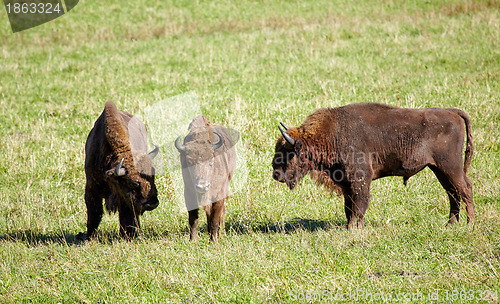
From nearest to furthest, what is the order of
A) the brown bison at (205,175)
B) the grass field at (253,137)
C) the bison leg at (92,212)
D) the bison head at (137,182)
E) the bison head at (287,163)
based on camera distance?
the grass field at (253,137), the brown bison at (205,175), the bison head at (137,182), the bison head at (287,163), the bison leg at (92,212)

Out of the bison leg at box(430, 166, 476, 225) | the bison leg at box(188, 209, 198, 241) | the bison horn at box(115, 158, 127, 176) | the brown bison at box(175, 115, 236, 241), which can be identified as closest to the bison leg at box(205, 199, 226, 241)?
the brown bison at box(175, 115, 236, 241)

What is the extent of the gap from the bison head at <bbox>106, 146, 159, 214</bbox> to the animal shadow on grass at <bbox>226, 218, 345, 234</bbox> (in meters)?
1.38

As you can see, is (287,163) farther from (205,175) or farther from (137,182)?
(137,182)

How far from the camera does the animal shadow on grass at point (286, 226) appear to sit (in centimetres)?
783

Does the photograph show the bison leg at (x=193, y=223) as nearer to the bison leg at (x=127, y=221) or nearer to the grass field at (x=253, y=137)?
the grass field at (x=253, y=137)

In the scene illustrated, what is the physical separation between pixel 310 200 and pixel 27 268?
485 cm

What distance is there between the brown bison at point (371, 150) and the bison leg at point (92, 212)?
2.99 meters

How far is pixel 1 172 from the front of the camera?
11.2 meters

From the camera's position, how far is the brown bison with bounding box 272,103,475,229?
770 cm

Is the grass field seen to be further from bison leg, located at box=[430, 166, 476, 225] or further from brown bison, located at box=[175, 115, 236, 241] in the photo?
brown bison, located at box=[175, 115, 236, 241]

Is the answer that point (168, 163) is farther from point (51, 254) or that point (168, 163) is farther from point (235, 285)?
point (235, 285)

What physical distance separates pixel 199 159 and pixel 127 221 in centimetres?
160

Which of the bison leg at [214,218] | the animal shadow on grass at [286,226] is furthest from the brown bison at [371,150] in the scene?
the bison leg at [214,218]

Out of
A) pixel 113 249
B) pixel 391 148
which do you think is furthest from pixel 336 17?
pixel 113 249
